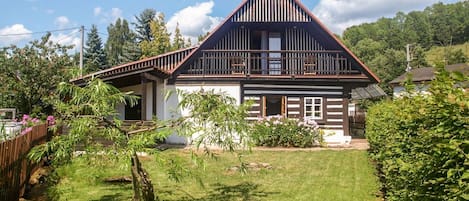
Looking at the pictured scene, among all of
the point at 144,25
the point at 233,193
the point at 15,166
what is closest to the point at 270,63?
the point at 233,193

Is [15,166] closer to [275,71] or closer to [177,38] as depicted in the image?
[275,71]

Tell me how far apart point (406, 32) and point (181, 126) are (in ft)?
214

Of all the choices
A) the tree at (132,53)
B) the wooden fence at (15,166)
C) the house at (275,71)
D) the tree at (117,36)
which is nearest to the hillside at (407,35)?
the tree at (132,53)

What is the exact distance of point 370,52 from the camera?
186 feet

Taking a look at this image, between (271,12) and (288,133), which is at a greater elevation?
(271,12)

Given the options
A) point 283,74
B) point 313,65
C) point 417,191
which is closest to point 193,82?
point 283,74

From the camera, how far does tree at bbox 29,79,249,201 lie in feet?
16.5

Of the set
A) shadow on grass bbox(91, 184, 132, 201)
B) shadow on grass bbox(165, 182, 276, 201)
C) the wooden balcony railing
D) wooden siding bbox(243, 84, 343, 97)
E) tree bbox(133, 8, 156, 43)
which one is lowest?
shadow on grass bbox(91, 184, 132, 201)

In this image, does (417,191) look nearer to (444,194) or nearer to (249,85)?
(444,194)

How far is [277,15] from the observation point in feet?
51.3

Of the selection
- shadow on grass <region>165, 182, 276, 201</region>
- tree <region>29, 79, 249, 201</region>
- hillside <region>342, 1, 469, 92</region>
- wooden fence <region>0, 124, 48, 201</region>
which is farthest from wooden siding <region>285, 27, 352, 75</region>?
hillside <region>342, 1, 469, 92</region>

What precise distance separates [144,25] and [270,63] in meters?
36.9

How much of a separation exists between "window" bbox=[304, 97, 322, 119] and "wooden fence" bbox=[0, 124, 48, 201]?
36.9ft

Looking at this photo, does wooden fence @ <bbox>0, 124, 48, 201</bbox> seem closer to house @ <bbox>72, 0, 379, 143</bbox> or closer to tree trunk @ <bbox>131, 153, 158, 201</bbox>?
tree trunk @ <bbox>131, 153, 158, 201</bbox>
